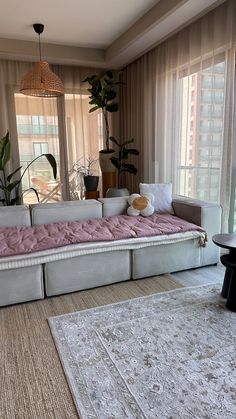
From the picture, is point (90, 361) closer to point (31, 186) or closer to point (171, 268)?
point (171, 268)

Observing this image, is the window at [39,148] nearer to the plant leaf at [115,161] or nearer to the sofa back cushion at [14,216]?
the plant leaf at [115,161]

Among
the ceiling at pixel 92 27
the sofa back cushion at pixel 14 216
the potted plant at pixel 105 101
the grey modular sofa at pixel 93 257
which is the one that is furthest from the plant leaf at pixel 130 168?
the sofa back cushion at pixel 14 216

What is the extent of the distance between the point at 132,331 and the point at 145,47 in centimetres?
361

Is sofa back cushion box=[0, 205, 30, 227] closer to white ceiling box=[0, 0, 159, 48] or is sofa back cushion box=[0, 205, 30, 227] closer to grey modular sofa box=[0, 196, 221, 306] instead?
grey modular sofa box=[0, 196, 221, 306]

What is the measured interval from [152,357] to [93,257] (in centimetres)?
98

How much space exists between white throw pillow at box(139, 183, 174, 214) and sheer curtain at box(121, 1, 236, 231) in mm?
426

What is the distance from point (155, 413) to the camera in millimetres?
1283

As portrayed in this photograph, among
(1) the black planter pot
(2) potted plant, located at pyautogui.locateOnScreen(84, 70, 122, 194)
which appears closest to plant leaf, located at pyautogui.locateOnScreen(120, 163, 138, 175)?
(2) potted plant, located at pyautogui.locateOnScreen(84, 70, 122, 194)

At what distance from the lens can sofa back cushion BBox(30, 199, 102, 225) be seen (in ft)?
9.55

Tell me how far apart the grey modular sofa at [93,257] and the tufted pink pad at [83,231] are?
0.20 feet

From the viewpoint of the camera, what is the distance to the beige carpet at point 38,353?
1.34 meters

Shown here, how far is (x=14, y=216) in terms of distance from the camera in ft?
9.26

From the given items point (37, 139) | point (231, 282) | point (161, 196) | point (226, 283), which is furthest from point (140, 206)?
point (37, 139)

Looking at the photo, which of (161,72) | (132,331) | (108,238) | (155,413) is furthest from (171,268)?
(161,72)
